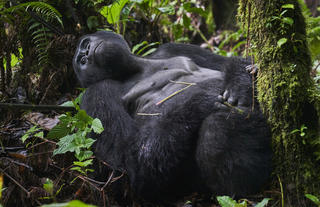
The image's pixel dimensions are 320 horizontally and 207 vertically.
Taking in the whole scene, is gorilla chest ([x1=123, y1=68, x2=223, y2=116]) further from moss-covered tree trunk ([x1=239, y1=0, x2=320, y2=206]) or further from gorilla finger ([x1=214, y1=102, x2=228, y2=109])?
moss-covered tree trunk ([x1=239, y1=0, x2=320, y2=206])

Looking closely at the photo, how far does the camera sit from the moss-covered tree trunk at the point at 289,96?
160 cm

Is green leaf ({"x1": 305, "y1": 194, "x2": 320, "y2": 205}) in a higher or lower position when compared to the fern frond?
lower

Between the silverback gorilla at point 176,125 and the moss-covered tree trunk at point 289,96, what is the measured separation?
10 cm

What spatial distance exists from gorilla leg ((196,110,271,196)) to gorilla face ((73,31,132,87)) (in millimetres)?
1194

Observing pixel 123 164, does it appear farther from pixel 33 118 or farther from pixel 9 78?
pixel 9 78

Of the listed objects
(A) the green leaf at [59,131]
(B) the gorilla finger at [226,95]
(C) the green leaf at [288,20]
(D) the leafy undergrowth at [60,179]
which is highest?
(C) the green leaf at [288,20]

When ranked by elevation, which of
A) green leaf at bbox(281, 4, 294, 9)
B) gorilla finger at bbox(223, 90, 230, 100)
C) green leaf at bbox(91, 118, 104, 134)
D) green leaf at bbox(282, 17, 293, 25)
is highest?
green leaf at bbox(281, 4, 294, 9)

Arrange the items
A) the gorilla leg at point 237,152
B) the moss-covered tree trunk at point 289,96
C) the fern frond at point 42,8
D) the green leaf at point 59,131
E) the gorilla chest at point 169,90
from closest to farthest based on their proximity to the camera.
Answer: the moss-covered tree trunk at point 289,96 → the gorilla leg at point 237,152 → the gorilla chest at point 169,90 → the green leaf at point 59,131 → the fern frond at point 42,8

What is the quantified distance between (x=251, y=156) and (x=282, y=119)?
10.8 inches

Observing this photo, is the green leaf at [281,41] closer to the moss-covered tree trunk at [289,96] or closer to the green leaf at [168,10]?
the moss-covered tree trunk at [289,96]

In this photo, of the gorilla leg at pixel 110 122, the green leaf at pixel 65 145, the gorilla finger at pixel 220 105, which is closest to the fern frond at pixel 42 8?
the gorilla leg at pixel 110 122

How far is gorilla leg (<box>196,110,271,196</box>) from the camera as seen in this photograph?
1740 millimetres

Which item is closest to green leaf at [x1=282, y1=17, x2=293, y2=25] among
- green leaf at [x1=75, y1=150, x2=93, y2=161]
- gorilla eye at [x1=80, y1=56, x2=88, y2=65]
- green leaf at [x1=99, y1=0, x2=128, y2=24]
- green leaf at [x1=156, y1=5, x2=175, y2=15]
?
green leaf at [x1=75, y1=150, x2=93, y2=161]

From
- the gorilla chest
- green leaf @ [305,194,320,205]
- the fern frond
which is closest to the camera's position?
green leaf @ [305,194,320,205]
